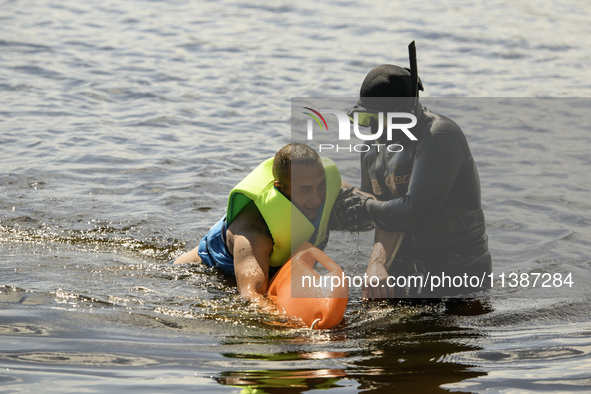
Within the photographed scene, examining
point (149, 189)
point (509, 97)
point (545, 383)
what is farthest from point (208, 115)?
point (545, 383)

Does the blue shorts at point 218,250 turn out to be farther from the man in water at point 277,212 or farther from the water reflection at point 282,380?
the water reflection at point 282,380

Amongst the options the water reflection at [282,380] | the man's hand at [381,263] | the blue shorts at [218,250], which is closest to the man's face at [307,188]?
the man's hand at [381,263]

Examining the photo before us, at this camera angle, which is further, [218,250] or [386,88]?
[218,250]

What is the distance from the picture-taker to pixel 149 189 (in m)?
8.64

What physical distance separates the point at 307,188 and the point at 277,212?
0.92ft

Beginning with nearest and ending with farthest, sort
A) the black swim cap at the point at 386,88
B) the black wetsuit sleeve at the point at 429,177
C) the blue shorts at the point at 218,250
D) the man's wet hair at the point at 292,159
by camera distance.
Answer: the black wetsuit sleeve at the point at 429,177
the black swim cap at the point at 386,88
the man's wet hair at the point at 292,159
the blue shorts at the point at 218,250

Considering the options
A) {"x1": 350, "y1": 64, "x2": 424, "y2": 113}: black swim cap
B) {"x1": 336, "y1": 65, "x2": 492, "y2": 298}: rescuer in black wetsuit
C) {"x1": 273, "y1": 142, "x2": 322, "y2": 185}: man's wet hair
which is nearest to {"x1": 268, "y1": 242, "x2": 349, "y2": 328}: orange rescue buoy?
{"x1": 336, "y1": 65, "x2": 492, "y2": 298}: rescuer in black wetsuit

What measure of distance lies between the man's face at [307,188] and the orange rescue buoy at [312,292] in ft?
1.29

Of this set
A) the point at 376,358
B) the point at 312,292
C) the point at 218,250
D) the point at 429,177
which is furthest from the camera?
the point at 218,250

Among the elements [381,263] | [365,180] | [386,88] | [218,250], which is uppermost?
[386,88]

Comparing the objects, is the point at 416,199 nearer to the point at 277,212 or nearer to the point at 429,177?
the point at 429,177

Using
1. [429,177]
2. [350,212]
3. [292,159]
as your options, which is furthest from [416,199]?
[292,159]

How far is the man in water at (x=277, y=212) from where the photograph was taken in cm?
543

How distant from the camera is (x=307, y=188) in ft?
18.0
